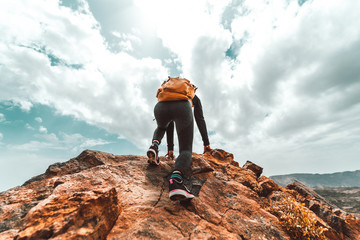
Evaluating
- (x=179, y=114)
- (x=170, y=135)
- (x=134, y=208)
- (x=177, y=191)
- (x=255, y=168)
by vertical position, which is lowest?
(x=134, y=208)

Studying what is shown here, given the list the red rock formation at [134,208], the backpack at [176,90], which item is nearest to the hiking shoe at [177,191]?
the red rock formation at [134,208]

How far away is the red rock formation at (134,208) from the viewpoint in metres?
2.52

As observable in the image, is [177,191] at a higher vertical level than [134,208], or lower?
higher

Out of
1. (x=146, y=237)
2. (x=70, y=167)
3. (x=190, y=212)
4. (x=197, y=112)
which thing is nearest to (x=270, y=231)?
(x=190, y=212)

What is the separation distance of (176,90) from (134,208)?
10.1 feet

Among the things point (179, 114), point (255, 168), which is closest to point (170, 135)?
point (179, 114)

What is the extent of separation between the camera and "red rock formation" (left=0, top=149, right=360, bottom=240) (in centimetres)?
252

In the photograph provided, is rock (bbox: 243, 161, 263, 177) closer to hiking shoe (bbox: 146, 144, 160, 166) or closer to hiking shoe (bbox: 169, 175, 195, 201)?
hiking shoe (bbox: 146, 144, 160, 166)

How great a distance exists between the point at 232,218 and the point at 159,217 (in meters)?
2.15

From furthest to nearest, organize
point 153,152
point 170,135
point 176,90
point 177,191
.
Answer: point 170,135, point 153,152, point 176,90, point 177,191

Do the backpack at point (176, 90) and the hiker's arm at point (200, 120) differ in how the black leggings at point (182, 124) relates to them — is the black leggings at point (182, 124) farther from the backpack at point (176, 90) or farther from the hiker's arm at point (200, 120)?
the hiker's arm at point (200, 120)

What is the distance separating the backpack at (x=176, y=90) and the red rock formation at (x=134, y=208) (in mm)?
2632

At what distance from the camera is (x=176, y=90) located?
178 inches

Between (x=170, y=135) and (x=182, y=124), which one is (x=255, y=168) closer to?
(x=170, y=135)
